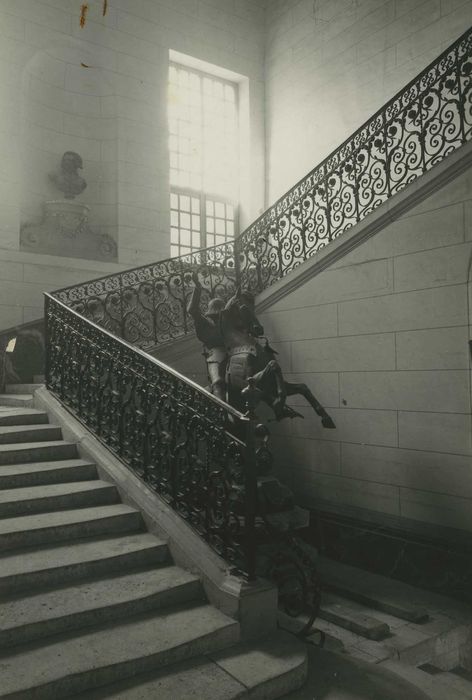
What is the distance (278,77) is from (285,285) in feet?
24.7

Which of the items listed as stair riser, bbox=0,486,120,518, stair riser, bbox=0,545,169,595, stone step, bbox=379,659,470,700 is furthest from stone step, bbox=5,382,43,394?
stone step, bbox=379,659,470,700

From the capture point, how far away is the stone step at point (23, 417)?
19.1ft

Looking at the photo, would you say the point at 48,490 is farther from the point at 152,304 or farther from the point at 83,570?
the point at 152,304

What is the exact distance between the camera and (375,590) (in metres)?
5.67

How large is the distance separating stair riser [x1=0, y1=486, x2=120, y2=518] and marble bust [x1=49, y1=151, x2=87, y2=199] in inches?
290

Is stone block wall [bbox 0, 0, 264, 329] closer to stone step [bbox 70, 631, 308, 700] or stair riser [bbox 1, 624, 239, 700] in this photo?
stair riser [bbox 1, 624, 239, 700]

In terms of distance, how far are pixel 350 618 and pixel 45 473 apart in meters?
2.98

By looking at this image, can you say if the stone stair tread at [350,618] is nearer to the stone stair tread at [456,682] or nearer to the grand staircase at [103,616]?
Answer: the stone stair tread at [456,682]

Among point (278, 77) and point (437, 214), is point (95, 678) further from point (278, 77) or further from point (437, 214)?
point (278, 77)

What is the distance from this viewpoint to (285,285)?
7.62m

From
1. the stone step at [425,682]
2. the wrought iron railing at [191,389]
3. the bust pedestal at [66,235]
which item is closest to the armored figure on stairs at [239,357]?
the wrought iron railing at [191,389]

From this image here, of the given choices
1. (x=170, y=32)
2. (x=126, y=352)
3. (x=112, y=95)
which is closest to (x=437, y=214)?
(x=126, y=352)

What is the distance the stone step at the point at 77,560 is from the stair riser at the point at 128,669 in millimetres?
850

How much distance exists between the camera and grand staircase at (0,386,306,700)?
3166 mm
